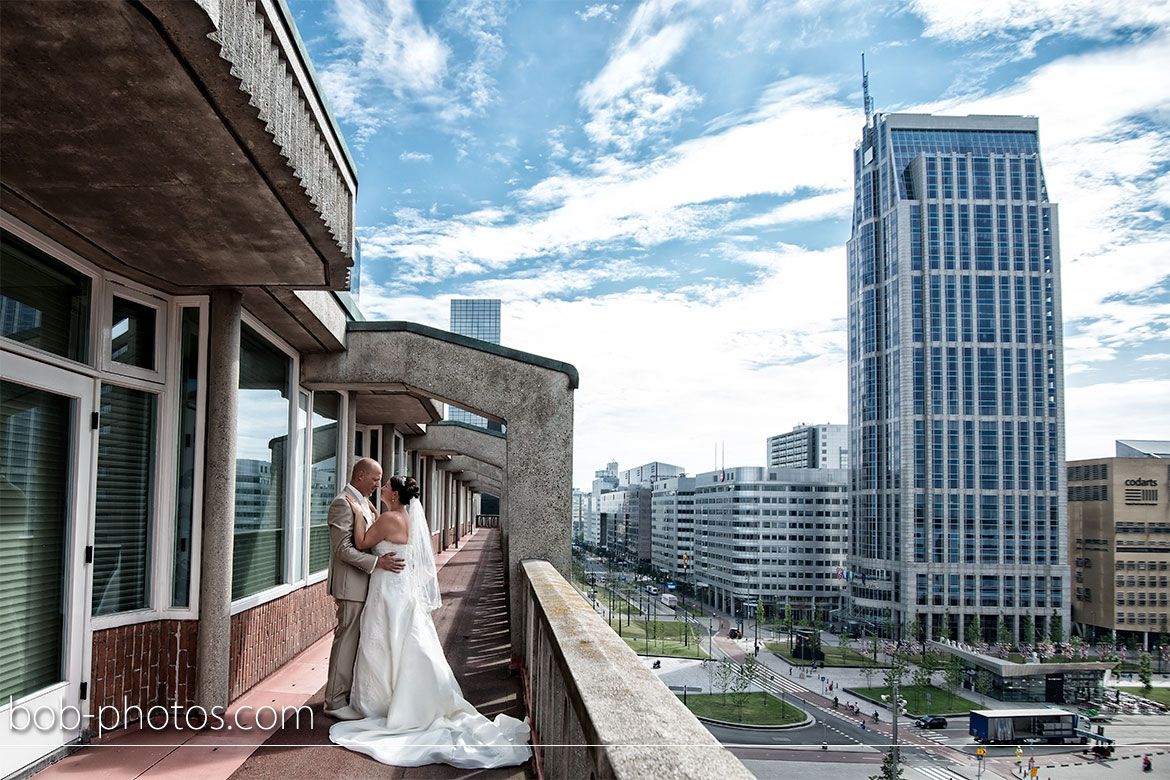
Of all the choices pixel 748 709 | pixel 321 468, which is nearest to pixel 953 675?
pixel 748 709

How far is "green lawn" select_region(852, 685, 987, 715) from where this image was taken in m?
55.0

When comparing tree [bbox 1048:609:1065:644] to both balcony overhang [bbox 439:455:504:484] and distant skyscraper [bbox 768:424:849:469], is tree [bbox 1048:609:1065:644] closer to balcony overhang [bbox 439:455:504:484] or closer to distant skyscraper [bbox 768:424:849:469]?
balcony overhang [bbox 439:455:504:484]

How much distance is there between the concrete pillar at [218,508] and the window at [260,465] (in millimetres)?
538

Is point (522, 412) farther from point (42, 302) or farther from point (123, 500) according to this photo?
point (42, 302)

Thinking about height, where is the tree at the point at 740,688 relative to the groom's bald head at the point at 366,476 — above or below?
below

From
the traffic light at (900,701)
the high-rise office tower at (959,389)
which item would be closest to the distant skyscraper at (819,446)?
the high-rise office tower at (959,389)

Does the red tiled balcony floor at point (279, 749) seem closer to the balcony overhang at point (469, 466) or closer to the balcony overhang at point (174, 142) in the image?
the balcony overhang at point (174, 142)

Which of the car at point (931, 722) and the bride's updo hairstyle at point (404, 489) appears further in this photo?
the car at point (931, 722)

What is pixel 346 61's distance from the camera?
6.20 metres

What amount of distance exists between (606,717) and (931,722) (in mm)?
61240

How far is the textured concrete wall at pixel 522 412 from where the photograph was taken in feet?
20.5

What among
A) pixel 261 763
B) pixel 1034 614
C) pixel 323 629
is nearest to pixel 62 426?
pixel 261 763

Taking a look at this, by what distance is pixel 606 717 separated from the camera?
5.79ft

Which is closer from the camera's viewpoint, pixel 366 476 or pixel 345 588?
pixel 345 588
